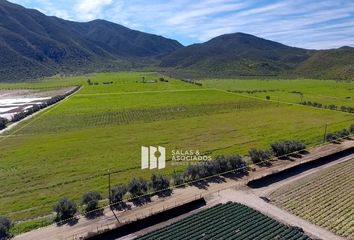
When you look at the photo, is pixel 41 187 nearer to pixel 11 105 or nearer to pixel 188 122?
pixel 188 122

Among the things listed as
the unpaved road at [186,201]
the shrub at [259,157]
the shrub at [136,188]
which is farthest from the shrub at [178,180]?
the shrub at [259,157]

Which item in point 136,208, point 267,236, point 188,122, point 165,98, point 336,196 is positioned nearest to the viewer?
point 267,236

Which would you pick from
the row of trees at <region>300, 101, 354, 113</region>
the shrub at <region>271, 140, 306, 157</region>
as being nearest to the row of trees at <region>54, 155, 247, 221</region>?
the shrub at <region>271, 140, 306, 157</region>

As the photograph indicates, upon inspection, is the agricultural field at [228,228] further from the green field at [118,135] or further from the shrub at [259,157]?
the shrub at [259,157]

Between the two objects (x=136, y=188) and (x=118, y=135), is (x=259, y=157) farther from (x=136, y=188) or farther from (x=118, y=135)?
(x=118, y=135)

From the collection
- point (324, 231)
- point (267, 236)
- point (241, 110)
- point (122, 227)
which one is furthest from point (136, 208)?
point (241, 110)

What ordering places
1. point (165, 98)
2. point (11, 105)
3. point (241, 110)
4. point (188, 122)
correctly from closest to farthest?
point (188, 122), point (241, 110), point (11, 105), point (165, 98)

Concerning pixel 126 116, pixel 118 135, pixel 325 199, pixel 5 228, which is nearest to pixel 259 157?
pixel 325 199

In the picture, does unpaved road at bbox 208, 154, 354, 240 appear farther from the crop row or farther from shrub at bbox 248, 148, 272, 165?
the crop row
